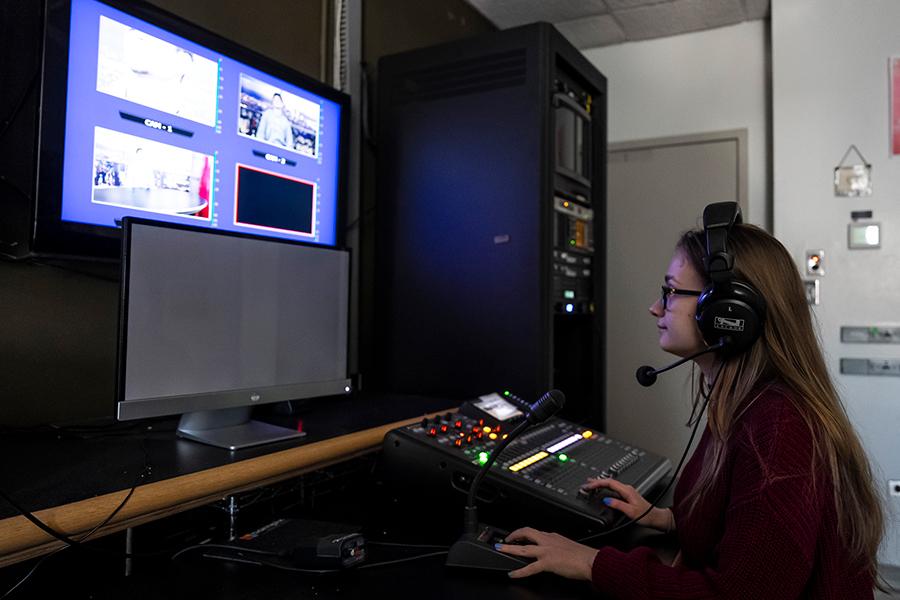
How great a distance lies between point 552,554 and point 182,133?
0.99 metres

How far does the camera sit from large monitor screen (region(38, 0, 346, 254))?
107cm

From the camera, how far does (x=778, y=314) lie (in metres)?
0.91

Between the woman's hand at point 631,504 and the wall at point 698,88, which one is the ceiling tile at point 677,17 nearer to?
the wall at point 698,88

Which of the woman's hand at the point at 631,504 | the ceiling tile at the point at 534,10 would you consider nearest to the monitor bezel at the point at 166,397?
the woman's hand at the point at 631,504

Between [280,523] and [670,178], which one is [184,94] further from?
[670,178]

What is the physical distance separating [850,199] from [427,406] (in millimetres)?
2157

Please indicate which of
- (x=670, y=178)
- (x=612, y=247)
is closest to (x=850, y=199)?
(x=670, y=178)

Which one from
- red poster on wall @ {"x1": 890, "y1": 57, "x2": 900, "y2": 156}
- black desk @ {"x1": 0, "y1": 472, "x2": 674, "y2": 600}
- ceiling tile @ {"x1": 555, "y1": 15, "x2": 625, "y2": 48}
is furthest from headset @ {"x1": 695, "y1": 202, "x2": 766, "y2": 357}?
ceiling tile @ {"x1": 555, "y1": 15, "x2": 625, "y2": 48}

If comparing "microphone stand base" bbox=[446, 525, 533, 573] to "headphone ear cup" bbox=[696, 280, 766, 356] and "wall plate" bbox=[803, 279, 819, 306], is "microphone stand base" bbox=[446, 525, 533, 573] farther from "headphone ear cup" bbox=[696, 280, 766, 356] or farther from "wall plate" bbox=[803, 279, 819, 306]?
"wall plate" bbox=[803, 279, 819, 306]

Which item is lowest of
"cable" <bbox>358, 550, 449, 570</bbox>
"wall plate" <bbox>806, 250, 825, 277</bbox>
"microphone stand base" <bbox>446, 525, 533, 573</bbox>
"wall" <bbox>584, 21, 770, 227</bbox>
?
"cable" <bbox>358, 550, 449, 570</bbox>

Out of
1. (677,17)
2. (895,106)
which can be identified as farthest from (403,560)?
(677,17)

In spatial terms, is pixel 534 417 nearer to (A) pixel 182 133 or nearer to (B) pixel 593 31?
(A) pixel 182 133

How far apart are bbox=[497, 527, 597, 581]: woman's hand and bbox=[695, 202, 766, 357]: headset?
1.12ft

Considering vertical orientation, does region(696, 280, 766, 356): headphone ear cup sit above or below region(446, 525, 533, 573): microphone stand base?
above
